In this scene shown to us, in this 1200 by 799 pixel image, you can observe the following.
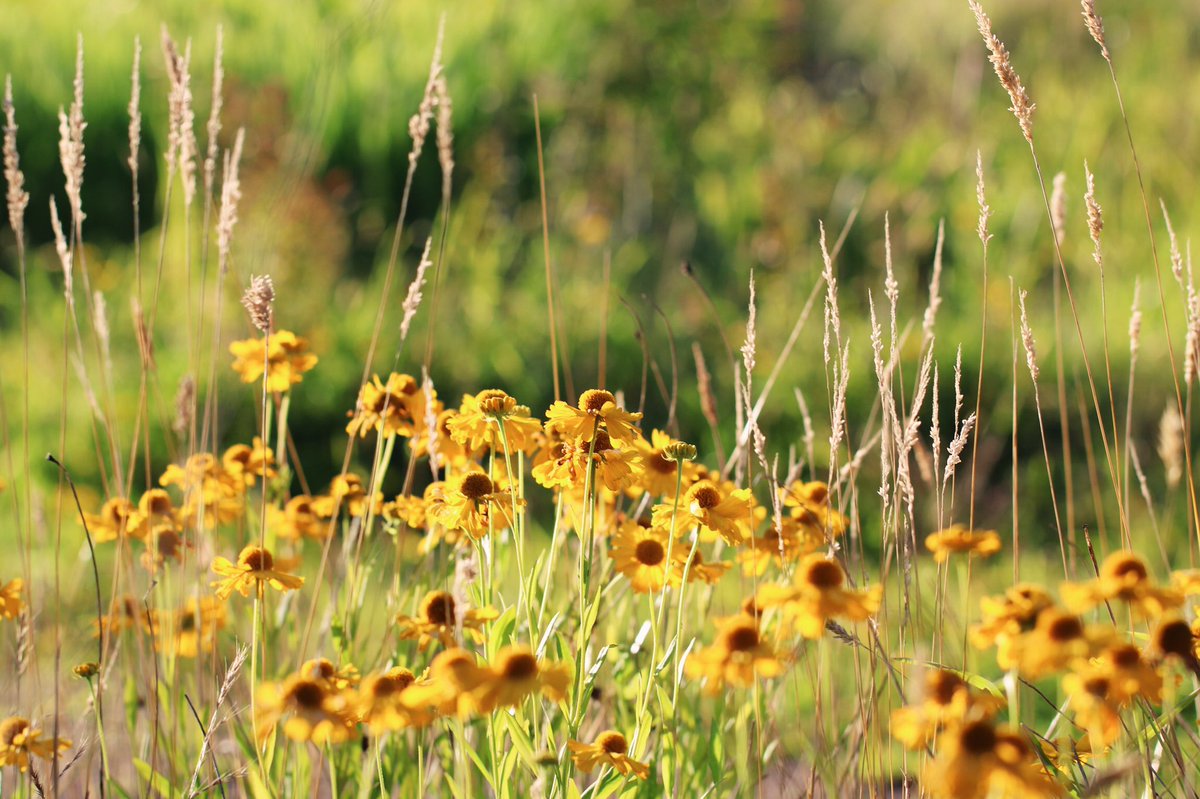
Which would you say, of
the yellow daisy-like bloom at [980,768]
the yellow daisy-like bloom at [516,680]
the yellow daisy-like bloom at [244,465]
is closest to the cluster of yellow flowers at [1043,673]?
the yellow daisy-like bloom at [980,768]

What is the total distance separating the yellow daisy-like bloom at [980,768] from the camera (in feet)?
2.40

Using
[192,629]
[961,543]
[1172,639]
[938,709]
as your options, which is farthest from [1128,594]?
[192,629]

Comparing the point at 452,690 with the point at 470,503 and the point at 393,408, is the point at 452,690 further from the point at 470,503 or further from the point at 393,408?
the point at 393,408

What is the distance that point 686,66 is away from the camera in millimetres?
5500

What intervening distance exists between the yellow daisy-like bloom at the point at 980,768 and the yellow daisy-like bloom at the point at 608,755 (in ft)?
1.23

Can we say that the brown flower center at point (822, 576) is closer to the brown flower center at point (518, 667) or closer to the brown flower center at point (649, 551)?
the brown flower center at point (518, 667)

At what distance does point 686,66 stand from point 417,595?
428cm

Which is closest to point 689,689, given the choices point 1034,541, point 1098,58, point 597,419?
point 597,419

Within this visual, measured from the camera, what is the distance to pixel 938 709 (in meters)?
0.84

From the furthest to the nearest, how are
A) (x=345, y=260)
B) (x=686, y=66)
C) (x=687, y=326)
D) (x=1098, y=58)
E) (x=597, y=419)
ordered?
1. (x=1098, y=58)
2. (x=686, y=66)
3. (x=345, y=260)
4. (x=687, y=326)
5. (x=597, y=419)

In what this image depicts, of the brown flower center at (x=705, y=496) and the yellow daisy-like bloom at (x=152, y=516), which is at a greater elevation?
the brown flower center at (x=705, y=496)

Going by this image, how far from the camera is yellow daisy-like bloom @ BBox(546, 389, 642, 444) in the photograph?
1.23 m

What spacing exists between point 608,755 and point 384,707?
0.84 ft

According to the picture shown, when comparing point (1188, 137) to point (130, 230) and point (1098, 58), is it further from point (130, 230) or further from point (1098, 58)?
point (130, 230)
